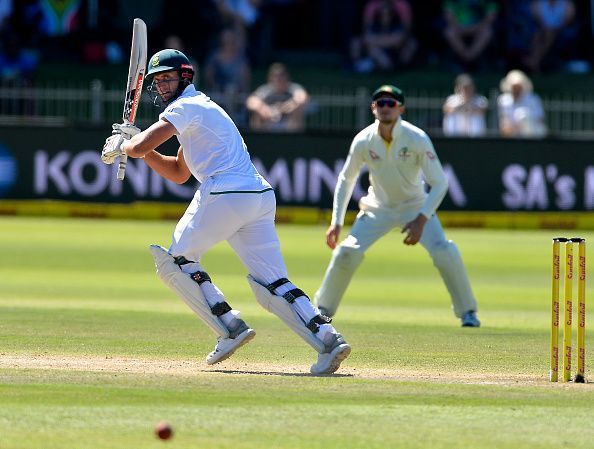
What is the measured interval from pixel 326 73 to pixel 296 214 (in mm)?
3118

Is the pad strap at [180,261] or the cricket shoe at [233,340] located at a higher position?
the pad strap at [180,261]

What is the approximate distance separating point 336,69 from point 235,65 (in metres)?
1.94

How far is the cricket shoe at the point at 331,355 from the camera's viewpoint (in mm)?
7574

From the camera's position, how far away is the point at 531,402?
22.1 feet

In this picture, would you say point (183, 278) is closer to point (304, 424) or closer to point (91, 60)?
point (304, 424)

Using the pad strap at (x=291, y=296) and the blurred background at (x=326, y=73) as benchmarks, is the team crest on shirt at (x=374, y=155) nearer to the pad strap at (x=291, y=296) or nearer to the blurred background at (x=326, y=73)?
the pad strap at (x=291, y=296)

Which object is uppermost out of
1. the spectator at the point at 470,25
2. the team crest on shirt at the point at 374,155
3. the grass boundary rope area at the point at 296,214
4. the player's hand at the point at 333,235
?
the spectator at the point at 470,25

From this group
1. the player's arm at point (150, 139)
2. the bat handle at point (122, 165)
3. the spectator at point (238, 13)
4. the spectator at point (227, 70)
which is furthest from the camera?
the spectator at point (238, 13)

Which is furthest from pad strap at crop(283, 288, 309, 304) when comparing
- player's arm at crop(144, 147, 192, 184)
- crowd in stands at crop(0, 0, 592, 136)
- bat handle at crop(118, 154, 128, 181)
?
crowd in stands at crop(0, 0, 592, 136)

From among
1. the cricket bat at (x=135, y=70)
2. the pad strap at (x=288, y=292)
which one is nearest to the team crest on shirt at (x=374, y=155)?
the cricket bat at (x=135, y=70)

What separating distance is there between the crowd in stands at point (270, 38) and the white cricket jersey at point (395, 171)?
901cm

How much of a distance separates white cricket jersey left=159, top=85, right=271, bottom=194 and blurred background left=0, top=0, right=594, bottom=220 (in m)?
11.4

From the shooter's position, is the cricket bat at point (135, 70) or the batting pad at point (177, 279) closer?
the batting pad at point (177, 279)

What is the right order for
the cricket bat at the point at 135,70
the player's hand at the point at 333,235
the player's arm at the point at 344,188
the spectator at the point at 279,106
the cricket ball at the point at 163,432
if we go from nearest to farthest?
1. the cricket ball at the point at 163,432
2. the cricket bat at the point at 135,70
3. the player's hand at the point at 333,235
4. the player's arm at the point at 344,188
5. the spectator at the point at 279,106
